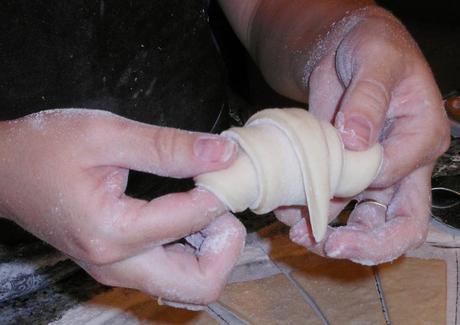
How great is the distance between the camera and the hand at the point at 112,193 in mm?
618

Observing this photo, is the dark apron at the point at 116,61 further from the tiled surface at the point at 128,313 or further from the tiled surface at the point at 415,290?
the tiled surface at the point at 415,290

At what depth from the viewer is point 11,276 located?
109cm

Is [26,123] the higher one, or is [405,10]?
[26,123]

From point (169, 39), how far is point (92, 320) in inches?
20.3

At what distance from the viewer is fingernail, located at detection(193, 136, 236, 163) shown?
0.62 meters

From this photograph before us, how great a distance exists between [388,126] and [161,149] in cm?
37

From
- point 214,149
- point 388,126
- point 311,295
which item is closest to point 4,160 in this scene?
point 214,149

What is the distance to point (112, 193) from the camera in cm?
63

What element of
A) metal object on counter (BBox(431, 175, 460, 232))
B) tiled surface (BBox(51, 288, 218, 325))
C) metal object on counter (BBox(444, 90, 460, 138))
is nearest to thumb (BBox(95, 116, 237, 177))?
tiled surface (BBox(51, 288, 218, 325))

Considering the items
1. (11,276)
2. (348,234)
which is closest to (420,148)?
(348,234)

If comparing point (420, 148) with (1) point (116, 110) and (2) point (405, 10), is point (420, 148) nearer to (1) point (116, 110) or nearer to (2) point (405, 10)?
(1) point (116, 110)

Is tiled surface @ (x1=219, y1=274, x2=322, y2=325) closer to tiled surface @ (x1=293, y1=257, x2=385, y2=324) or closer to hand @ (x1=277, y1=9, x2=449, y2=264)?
tiled surface @ (x1=293, y1=257, x2=385, y2=324)

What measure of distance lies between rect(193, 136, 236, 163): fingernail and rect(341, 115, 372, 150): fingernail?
0.49 feet

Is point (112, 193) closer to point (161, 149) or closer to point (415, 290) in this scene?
point (161, 149)
